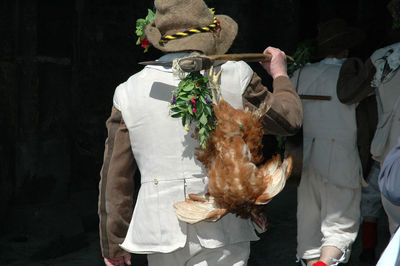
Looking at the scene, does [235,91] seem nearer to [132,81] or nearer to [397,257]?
[132,81]

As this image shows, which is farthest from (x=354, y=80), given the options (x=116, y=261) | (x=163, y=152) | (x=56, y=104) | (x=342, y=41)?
→ (x=56, y=104)

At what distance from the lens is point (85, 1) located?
6.66m

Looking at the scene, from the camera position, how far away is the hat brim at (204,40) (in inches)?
117

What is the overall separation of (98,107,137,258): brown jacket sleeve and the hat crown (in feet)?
1.49

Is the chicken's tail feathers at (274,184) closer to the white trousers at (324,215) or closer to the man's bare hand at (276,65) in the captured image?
the man's bare hand at (276,65)

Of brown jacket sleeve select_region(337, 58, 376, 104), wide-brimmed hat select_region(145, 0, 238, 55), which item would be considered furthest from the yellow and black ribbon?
brown jacket sleeve select_region(337, 58, 376, 104)

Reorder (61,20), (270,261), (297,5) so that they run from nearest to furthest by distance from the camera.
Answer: (270,261), (61,20), (297,5)

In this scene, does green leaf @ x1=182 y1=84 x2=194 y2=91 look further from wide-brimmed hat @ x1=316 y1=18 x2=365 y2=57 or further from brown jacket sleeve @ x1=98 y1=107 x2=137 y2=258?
wide-brimmed hat @ x1=316 y1=18 x2=365 y2=57

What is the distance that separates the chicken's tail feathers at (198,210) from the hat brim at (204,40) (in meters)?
0.63

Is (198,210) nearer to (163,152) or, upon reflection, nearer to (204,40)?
(163,152)

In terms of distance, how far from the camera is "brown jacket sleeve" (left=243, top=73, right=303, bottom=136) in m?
2.96

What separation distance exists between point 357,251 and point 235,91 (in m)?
3.28

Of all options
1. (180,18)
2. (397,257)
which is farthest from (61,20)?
(397,257)

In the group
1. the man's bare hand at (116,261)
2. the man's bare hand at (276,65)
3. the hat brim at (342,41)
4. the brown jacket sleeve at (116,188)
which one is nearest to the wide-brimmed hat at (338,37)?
the hat brim at (342,41)
